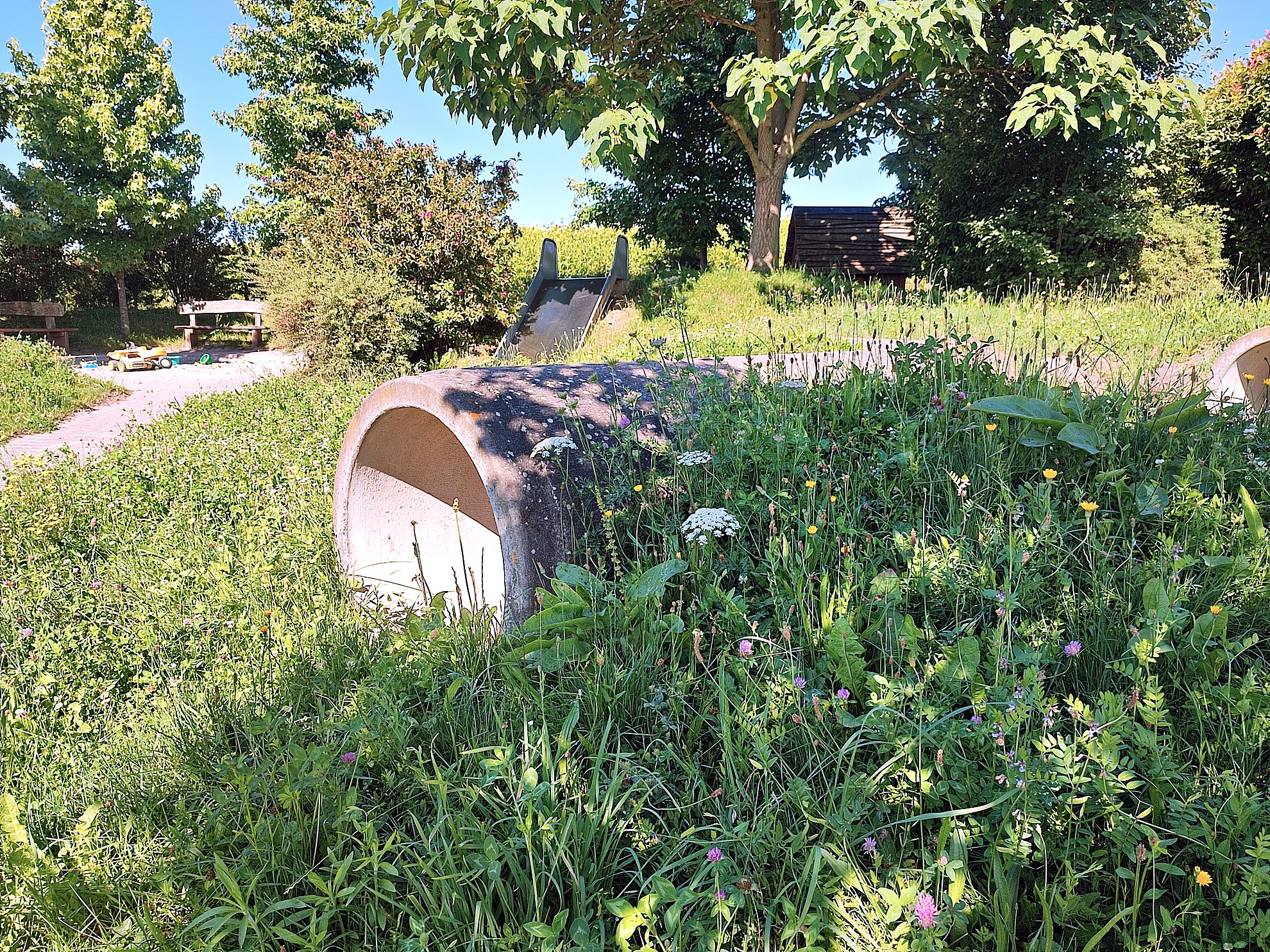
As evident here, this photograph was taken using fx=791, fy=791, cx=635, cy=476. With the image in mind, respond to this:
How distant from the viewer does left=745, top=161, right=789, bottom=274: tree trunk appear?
1288cm

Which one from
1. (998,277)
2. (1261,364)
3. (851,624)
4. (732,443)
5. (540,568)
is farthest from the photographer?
(998,277)

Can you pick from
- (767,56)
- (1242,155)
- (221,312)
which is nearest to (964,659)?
(767,56)

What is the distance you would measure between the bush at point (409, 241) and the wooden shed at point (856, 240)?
325 inches

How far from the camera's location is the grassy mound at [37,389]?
30.0 feet

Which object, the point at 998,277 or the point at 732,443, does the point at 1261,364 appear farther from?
the point at 998,277

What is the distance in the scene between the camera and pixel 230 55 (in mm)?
21453

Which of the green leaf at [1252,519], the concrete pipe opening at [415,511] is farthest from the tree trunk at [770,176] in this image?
the green leaf at [1252,519]

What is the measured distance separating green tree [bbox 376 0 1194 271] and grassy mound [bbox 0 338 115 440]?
19.6 feet

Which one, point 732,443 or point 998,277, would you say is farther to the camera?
point 998,277

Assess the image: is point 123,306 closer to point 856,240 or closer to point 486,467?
point 856,240

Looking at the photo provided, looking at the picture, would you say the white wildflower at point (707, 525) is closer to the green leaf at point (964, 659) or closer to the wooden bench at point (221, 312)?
the green leaf at point (964, 659)

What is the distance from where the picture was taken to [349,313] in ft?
34.8

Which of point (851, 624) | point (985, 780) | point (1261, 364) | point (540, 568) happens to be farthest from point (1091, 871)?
point (1261, 364)

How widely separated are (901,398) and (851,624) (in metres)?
Answer: 1.55
